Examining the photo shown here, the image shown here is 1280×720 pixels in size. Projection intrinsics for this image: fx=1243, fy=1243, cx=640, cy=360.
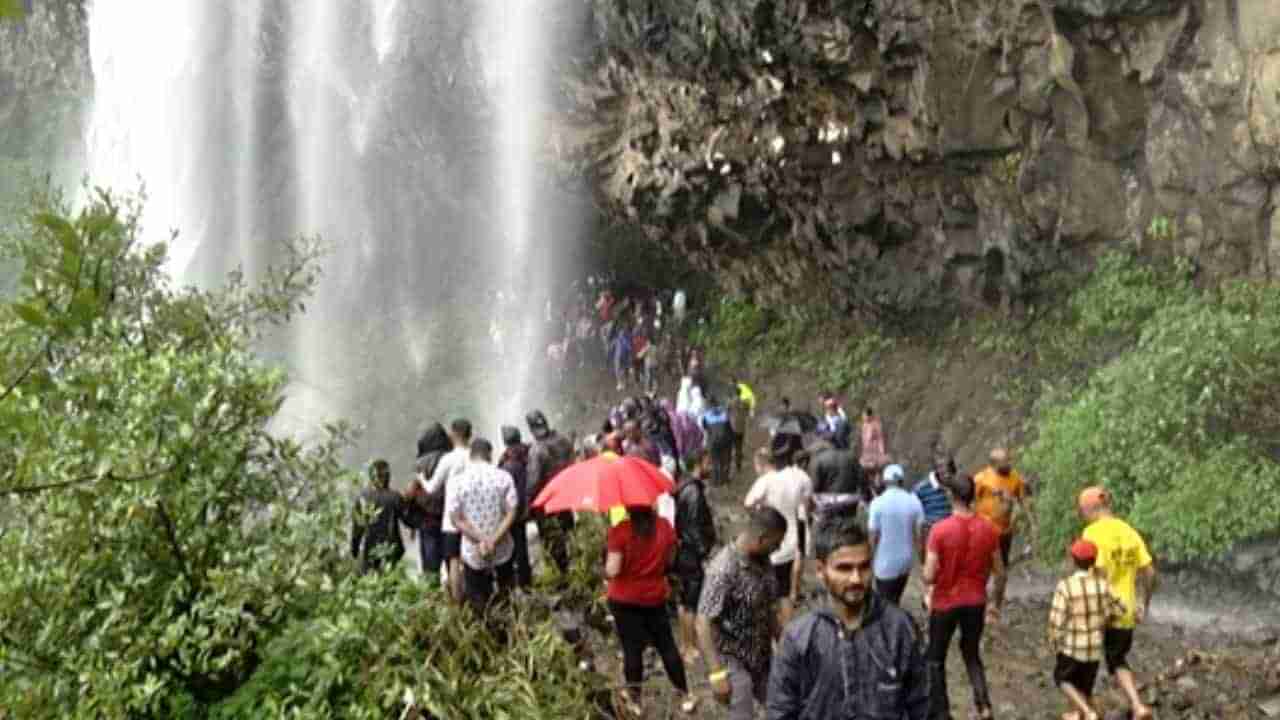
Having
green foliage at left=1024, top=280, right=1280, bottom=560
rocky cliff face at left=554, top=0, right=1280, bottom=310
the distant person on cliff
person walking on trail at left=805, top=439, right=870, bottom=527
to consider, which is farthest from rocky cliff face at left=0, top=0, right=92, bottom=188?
person walking on trail at left=805, top=439, right=870, bottom=527

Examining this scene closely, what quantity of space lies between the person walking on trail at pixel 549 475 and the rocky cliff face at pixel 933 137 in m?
7.69

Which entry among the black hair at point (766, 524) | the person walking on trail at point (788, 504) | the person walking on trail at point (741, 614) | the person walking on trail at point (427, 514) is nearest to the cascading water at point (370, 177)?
the person walking on trail at point (427, 514)

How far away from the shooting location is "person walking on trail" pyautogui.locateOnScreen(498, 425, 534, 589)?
8.97 metres

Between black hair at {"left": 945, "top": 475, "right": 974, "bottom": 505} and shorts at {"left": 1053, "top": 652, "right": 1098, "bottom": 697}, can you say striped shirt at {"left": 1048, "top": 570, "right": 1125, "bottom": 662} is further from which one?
black hair at {"left": 945, "top": 475, "right": 974, "bottom": 505}

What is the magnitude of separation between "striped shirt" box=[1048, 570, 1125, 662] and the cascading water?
17.0m

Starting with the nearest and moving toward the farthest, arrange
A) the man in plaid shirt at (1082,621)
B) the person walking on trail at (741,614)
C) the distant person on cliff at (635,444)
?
1. the person walking on trail at (741,614)
2. the man in plaid shirt at (1082,621)
3. the distant person on cliff at (635,444)

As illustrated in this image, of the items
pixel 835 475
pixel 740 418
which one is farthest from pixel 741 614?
pixel 740 418

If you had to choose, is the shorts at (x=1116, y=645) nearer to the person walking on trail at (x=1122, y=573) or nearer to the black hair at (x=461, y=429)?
the person walking on trail at (x=1122, y=573)

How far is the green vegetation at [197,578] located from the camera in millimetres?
5117

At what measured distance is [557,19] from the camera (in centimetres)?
2245

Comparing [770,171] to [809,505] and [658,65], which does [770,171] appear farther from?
[809,505]

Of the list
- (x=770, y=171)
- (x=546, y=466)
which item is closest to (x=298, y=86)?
(x=770, y=171)

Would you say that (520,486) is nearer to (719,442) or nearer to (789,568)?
(789,568)

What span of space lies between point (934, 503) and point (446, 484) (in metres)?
3.88
